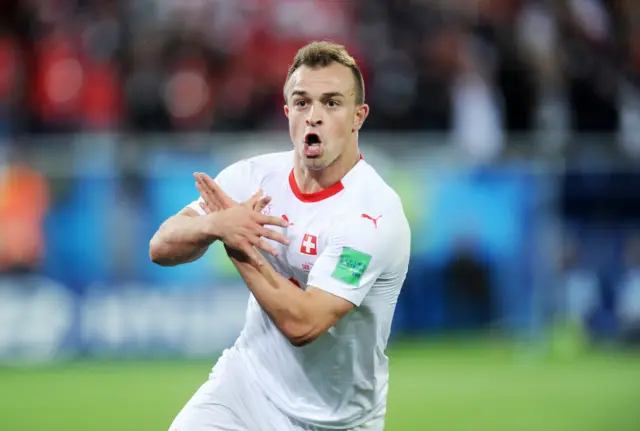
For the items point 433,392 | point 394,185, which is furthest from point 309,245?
point 394,185

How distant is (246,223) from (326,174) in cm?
64

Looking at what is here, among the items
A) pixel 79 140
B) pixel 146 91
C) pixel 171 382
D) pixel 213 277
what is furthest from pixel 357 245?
pixel 146 91

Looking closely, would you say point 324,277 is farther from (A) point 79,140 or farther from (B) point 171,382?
(A) point 79,140

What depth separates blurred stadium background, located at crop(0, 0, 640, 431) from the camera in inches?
480

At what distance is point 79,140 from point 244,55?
3.12m

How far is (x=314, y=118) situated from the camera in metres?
5.05

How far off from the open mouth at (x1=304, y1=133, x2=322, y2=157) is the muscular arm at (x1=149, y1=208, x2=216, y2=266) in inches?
23.8

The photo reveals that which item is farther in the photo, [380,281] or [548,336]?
[548,336]

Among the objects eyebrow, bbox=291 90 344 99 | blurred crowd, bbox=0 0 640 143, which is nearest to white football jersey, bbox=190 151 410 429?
eyebrow, bbox=291 90 344 99

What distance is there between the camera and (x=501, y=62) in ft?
47.5

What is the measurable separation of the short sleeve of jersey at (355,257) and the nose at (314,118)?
48 centimetres

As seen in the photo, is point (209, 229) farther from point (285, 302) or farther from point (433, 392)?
point (433, 392)

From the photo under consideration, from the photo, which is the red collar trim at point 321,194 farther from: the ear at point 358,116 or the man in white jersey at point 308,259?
the ear at point 358,116

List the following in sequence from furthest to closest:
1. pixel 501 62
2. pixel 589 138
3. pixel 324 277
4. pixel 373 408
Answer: pixel 501 62 < pixel 589 138 < pixel 373 408 < pixel 324 277
